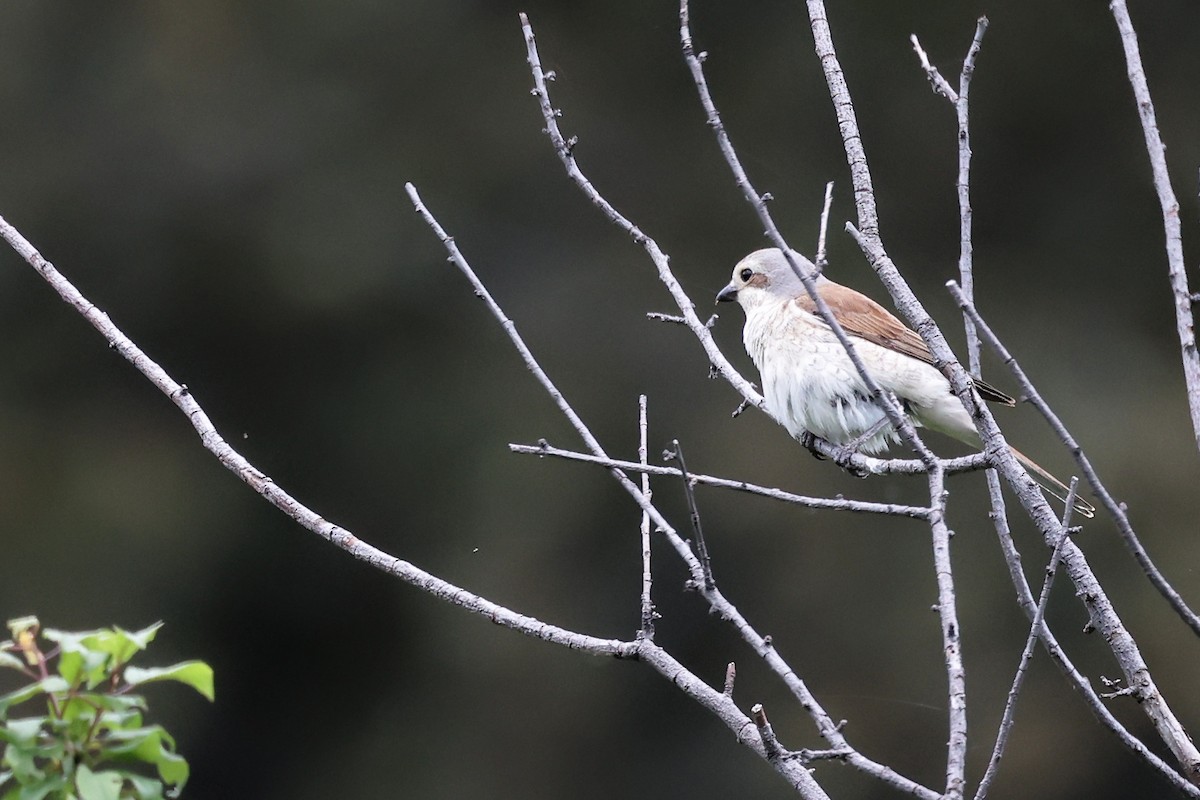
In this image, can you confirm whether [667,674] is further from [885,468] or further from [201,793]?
[201,793]

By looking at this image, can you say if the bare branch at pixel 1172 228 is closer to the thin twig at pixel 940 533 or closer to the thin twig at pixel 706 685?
the thin twig at pixel 940 533

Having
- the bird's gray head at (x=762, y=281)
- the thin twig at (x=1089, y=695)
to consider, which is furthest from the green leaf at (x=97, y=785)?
the bird's gray head at (x=762, y=281)

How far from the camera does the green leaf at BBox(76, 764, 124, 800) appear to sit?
144cm

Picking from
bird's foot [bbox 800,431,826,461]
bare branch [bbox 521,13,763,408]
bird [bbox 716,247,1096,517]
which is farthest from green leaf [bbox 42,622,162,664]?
bird's foot [bbox 800,431,826,461]

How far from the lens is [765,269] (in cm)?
496

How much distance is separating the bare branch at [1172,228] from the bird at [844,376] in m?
1.69

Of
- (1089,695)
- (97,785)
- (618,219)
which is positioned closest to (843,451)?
(618,219)

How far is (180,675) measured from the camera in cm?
154

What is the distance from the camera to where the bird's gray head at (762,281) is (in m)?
4.81

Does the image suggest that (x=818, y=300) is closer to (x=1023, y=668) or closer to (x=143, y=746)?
(x=1023, y=668)

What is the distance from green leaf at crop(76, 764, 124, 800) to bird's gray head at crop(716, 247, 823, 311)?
3558mm

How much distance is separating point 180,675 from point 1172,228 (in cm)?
169

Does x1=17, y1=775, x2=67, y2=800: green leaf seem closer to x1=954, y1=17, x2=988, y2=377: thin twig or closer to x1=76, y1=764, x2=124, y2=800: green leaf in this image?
x1=76, y1=764, x2=124, y2=800: green leaf

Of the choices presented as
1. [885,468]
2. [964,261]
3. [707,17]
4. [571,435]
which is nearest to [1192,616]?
[964,261]
